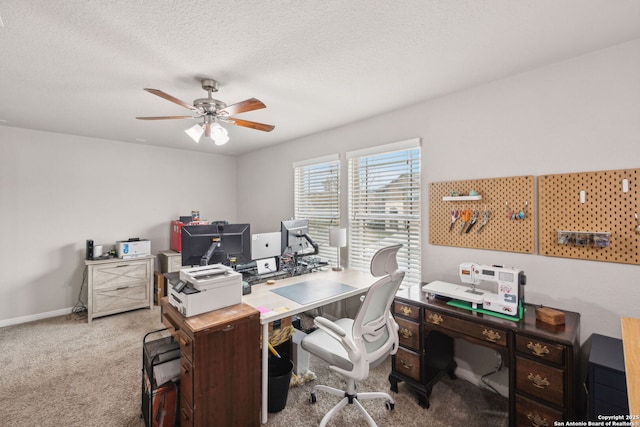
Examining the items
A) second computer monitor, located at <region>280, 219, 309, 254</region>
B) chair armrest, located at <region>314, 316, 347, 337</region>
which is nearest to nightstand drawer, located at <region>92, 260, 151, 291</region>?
second computer monitor, located at <region>280, 219, 309, 254</region>

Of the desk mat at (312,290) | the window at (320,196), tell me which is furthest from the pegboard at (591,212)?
the window at (320,196)

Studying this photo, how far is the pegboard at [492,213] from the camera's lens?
209 centimetres

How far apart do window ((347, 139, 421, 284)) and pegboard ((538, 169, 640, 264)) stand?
3.29 feet

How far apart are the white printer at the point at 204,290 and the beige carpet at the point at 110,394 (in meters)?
0.90

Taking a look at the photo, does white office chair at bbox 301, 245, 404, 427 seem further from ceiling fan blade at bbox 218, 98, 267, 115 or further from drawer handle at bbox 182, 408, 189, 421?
ceiling fan blade at bbox 218, 98, 267, 115

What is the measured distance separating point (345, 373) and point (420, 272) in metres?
1.33

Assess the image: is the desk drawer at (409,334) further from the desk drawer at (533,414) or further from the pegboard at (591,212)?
the pegboard at (591,212)

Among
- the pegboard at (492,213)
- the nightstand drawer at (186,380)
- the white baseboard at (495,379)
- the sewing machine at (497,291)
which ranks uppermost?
the pegboard at (492,213)

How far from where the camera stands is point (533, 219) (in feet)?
6.77

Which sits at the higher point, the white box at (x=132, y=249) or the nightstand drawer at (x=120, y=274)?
the white box at (x=132, y=249)

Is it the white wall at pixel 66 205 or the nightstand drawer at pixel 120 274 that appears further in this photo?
the nightstand drawer at pixel 120 274

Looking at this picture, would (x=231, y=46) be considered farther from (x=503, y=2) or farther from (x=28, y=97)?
(x=28, y=97)

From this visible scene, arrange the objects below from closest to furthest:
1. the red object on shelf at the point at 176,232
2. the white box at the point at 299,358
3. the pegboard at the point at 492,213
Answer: the pegboard at the point at 492,213 → the white box at the point at 299,358 → the red object on shelf at the point at 176,232

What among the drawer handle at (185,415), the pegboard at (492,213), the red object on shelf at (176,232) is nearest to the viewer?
the drawer handle at (185,415)
